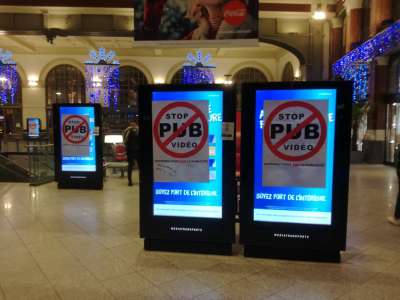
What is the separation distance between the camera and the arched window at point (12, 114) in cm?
1953

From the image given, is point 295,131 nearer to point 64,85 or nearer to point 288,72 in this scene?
point 288,72

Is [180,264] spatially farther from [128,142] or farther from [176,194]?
[128,142]

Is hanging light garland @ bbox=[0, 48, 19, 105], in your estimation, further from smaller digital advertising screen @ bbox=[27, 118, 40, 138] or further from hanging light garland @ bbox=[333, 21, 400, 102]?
hanging light garland @ bbox=[333, 21, 400, 102]

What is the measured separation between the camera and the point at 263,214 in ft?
11.5

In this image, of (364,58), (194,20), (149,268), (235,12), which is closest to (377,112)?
(364,58)

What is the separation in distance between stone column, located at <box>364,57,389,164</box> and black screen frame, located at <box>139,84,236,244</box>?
30.6 feet

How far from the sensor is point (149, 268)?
10.9 feet

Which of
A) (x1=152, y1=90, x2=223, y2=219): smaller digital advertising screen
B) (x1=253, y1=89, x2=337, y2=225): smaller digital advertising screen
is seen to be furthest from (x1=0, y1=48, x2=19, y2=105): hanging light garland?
(x1=253, y1=89, x2=337, y2=225): smaller digital advertising screen

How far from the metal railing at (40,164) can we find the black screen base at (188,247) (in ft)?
16.3

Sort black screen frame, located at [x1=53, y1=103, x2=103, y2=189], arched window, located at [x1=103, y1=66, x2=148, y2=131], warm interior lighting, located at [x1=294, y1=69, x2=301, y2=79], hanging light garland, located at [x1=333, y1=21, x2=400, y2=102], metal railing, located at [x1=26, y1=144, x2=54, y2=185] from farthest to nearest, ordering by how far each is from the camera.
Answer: arched window, located at [x1=103, y1=66, x2=148, y2=131], warm interior lighting, located at [x1=294, y1=69, x2=301, y2=79], hanging light garland, located at [x1=333, y1=21, x2=400, y2=102], metal railing, located at [x1=26, y1=144, x2=54, y2=185], black screen frame, located at [x1=53, y1=103, x2=103, y2=189]

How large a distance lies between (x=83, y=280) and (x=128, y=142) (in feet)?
16.9

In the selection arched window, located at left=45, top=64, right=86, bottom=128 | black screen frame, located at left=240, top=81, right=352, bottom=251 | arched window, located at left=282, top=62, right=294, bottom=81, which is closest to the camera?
black screen frame, located at left=240, top=81, right=352, bottom=251

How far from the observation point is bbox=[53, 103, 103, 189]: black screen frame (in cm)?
721

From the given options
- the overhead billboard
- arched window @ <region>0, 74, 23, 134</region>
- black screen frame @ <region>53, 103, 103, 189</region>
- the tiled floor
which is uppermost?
the overhead billboard
